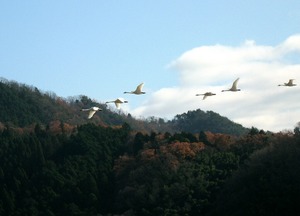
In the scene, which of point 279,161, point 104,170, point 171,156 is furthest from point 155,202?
point 104,170

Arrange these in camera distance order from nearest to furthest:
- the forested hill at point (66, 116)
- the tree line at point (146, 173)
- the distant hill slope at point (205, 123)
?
the tree line at point (146, 173)
the forested hill at point (66, 116)
the distant hill slope at point (205, 123)

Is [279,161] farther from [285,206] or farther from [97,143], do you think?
[97,143]

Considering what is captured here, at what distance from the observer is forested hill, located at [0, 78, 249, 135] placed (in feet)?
335

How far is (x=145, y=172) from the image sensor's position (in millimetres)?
58062

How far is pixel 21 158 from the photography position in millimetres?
70625

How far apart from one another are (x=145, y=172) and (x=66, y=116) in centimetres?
5352

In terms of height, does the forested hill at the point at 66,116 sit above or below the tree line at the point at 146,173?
above

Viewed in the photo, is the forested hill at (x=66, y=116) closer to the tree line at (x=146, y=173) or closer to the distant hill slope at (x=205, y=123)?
→ the distant hill slope at (x=205, y=123)

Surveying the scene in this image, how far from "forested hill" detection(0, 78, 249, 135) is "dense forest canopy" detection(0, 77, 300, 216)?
9.76 m

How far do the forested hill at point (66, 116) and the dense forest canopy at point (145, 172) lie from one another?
976 centimetres

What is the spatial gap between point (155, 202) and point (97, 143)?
21.8 m


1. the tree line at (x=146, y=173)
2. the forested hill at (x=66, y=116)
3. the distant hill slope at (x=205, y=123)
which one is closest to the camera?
the tree line at (x=146, y=173)

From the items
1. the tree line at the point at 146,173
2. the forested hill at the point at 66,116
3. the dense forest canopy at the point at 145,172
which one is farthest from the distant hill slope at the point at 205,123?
the tree line at the point at 146,173

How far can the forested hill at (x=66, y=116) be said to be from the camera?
335 ft
